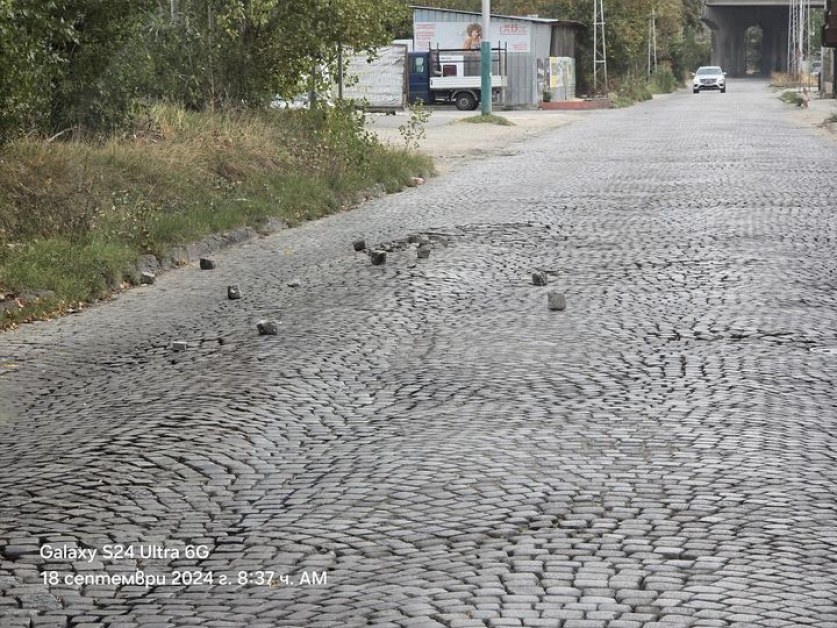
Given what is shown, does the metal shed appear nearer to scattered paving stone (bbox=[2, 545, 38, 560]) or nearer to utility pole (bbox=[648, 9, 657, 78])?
utility pole (bbox=[648, 9, 657, 78])

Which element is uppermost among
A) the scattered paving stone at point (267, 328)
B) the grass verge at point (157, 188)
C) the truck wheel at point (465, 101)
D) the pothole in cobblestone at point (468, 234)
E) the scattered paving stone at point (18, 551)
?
the truck wheel at point (465, 101)

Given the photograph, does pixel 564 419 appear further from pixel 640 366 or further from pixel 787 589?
pixel 787 589

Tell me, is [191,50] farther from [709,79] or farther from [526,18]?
[709,79]

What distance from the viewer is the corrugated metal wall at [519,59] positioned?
57344 mm

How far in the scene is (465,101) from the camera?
5609 cm

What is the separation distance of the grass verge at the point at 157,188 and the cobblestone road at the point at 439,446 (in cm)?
55

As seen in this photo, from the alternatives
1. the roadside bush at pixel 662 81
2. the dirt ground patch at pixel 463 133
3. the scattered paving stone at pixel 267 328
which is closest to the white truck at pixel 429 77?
the dirt ground patch at pixel 463 133

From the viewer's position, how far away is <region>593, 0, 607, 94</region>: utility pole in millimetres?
67531

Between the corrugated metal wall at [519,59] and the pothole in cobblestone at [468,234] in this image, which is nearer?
the pothole in cobblestone at [468,234]

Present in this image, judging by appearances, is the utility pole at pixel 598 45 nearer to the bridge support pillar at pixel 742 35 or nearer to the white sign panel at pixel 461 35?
the white sign panel at pixel 461 35

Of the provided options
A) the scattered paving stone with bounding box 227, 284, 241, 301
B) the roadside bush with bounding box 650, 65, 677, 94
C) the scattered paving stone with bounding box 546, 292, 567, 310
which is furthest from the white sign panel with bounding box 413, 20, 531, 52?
the scattered paving stone with bounding box 546, 292, 567, 310

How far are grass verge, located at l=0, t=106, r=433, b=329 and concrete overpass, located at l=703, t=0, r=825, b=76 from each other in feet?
338

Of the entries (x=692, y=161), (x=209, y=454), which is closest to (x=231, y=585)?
(x=209, y=454)

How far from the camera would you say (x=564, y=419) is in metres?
6.70
